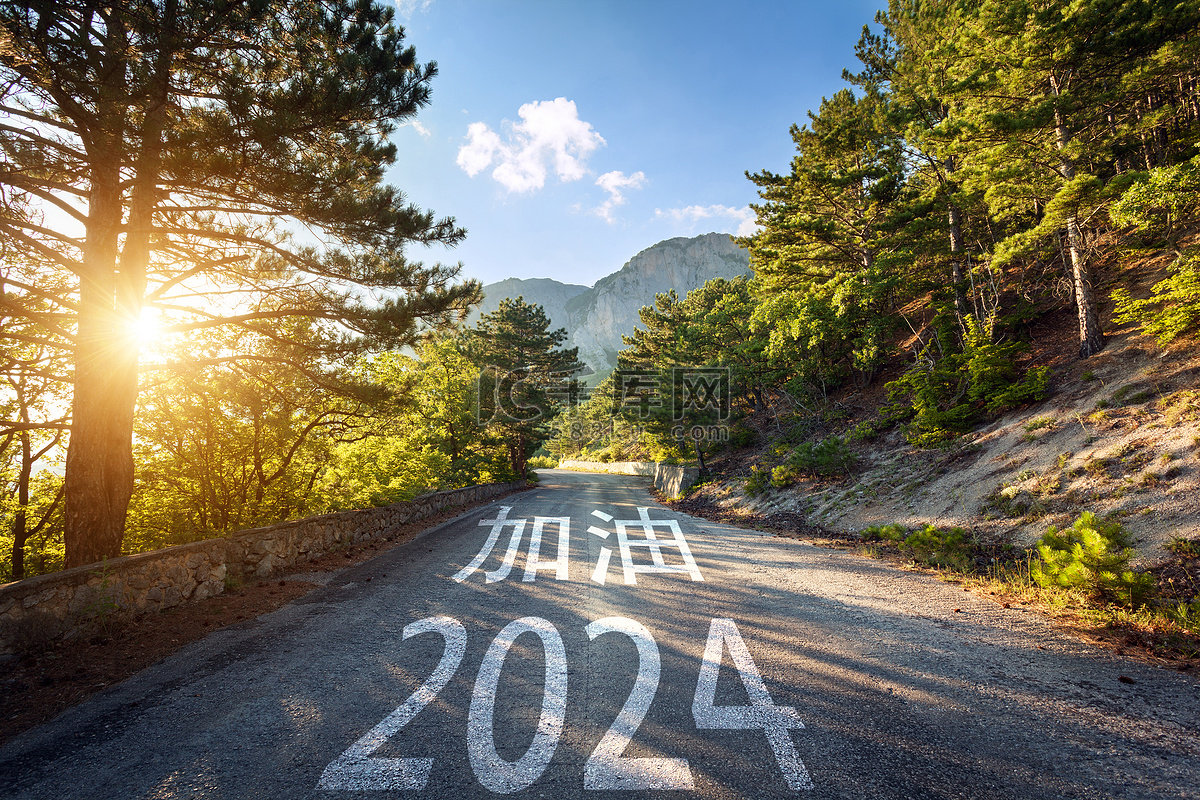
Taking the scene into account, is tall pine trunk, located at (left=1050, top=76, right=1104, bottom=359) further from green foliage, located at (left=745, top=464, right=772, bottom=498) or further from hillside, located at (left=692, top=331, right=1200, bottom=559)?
green foliage, located at (left=745, top=464, right=772, bottom=498)

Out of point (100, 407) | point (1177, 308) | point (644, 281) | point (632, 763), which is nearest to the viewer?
point (632, 763)

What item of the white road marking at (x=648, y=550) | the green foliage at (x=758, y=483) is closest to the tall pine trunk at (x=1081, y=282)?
the green foliage at (x=758, y=483)

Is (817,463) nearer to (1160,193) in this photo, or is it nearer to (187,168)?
(1160,193)

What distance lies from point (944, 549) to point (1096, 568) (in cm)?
233

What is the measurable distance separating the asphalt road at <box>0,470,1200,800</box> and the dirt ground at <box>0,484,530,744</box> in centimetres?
22

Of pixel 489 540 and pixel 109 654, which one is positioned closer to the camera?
pixel 109 654

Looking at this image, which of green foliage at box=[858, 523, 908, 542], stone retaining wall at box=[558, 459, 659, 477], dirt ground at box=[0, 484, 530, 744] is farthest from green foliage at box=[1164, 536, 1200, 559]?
stone retaining wall at box=[558, 459, 659, 477]

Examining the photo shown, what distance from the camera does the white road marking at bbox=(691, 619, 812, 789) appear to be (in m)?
2.35

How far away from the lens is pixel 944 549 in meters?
6.23

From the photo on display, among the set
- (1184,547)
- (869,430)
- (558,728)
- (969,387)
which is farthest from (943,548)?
(869,430)

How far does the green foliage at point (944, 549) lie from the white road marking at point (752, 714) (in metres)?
4.27

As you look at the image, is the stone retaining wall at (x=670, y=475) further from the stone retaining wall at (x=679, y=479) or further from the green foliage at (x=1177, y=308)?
the green foliage at (x=1177, y=308)

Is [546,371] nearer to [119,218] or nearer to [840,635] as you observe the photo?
[119,218]

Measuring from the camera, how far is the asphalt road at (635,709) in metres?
2.25
